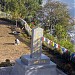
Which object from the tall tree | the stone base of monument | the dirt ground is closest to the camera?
the stone base of monument

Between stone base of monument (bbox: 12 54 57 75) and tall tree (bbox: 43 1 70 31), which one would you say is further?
tall tree (bbox: 43 1 70 31)

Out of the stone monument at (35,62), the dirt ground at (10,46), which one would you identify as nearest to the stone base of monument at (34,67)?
the stone monument at (35,62)

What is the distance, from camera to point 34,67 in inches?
567

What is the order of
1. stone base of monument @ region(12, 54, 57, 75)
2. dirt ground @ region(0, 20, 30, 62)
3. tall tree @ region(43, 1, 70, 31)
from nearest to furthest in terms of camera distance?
stone base of monument @ region(12, 54, 57, 75), dirt ground @ region(0, 20, 30, 62), tall tree @ region(43, 1, 70, 31)

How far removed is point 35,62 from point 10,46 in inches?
267

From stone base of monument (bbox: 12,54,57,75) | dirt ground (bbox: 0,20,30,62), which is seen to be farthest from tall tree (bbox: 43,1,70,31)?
stone base of monument (bbox: 12,54,57,75)

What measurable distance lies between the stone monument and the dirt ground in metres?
3.56

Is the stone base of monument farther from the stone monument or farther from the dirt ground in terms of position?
the dirt ground

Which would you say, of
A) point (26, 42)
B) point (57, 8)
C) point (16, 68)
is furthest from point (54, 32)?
point (16, 68)

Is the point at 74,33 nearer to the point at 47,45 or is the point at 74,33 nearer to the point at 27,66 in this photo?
the point at 47,45

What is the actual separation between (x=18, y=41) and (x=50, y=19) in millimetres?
17931

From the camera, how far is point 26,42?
22.3 m

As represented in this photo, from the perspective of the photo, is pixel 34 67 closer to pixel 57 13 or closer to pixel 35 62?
pixel 35 62

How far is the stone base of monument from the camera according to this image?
14.3 m
